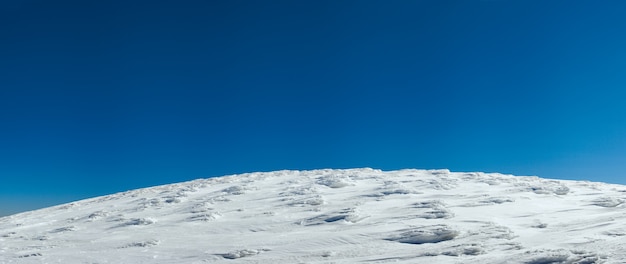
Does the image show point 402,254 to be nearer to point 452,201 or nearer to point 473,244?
point 473,244

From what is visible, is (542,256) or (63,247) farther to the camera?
(63,247)

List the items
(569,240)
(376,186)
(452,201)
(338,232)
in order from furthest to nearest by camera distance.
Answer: (376,186) < (452,201) < (338,232) < (569,240)

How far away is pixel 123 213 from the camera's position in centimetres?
2525

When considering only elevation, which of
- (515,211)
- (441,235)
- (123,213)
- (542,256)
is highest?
(123,213)

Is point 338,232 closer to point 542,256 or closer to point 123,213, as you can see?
point 542,256

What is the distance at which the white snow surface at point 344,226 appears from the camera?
13977 millimetres

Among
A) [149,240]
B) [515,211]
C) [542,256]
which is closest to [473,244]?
[542,256]

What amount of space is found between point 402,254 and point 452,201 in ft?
29.0

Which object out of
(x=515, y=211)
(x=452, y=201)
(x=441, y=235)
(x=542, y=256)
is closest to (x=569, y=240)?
(x=542, y=256)

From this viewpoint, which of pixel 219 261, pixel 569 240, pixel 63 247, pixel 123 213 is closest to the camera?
pixel 569 240

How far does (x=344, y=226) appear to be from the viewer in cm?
1861

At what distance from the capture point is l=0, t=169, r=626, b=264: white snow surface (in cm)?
1398

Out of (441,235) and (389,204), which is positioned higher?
(389,204)

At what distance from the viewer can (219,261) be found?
15391 millimetres
